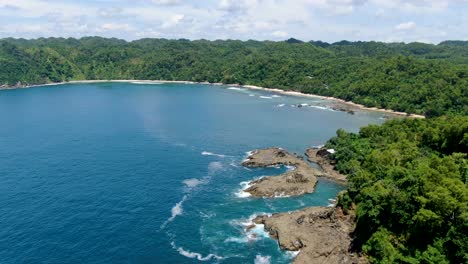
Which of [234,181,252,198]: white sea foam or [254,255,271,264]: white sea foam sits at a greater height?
[234,181,252,198]: white sea foam

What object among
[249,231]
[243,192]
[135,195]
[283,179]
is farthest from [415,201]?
[135,195]

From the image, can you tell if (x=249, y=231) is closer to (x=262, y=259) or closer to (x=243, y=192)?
(x=262, y=259)

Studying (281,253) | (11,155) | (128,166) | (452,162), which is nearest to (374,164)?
(452,162)

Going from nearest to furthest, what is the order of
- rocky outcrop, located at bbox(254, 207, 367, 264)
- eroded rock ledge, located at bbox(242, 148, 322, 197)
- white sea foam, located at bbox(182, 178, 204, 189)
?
1. rocky outcrop, located at bbox(254, 207, 367, 264)
2. eroded rock ledge, located at bbox(242, 148, 322, 197)
3. white sea foam, located at bbox(182, 178, 204, 189)

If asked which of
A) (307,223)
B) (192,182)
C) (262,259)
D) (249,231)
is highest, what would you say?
(307,223)

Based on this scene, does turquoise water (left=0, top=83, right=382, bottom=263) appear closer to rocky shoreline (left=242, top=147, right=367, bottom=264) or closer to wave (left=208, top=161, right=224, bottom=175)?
wave (left=208, top=161, right=224, bottom=175)

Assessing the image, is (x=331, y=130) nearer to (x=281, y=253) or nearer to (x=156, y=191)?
(x=156, y=191)

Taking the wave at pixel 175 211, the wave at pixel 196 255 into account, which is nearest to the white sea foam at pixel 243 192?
the wave at pixel 175 211

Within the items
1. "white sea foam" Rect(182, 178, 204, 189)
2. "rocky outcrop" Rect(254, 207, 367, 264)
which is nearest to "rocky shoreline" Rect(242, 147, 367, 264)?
"rocky outcrop" Rect(254, 207, 367, 264)
